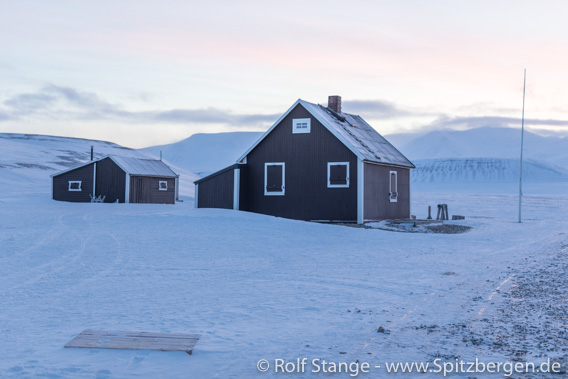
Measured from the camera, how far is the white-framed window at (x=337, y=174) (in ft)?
96.1

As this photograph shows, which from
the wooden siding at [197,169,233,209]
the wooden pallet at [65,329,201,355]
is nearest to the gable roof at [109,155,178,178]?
the wooden siding at [197,169,233,209]

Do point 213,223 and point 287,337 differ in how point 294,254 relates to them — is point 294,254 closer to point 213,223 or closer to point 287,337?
point 213,223

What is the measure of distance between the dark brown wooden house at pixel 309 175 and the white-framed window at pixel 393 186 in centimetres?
11

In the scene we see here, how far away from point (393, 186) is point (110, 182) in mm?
22395

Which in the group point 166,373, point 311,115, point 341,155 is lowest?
point 166,373

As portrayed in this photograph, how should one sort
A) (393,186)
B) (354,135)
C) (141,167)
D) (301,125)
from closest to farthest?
(301,125), (354,135), (393,186), (141,167)

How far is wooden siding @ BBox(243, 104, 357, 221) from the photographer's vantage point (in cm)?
2942

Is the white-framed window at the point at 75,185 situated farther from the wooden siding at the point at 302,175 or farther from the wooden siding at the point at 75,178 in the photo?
the wooden siding at the point at 302,175

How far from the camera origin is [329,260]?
16.6 m

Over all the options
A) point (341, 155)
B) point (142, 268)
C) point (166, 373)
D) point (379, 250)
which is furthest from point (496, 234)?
point (166, 373)

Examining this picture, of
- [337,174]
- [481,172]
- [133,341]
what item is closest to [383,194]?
[337,174]

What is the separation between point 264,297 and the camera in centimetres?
1114

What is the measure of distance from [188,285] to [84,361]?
5.65 m

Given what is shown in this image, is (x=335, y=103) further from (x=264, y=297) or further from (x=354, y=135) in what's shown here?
(x=264, y=297)
